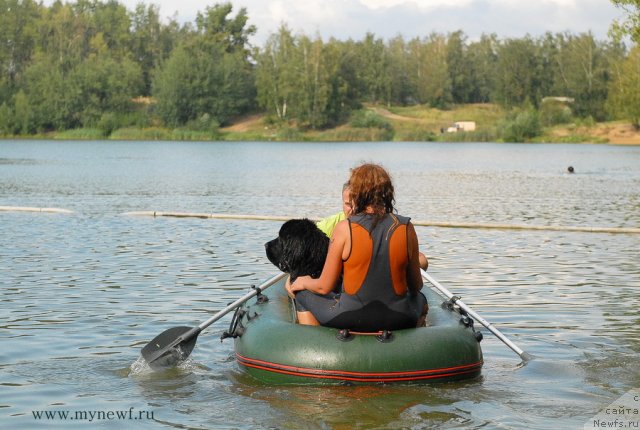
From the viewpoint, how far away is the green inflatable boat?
22.6 feet

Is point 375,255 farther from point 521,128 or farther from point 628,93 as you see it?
point 521,128

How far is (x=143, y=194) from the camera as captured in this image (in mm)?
27531

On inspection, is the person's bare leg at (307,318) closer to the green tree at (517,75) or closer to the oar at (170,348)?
the oar at (170,348)

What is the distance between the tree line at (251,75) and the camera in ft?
305

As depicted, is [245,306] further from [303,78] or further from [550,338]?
[303,78]

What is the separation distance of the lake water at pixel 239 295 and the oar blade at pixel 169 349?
134 mm

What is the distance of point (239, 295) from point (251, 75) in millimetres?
→ 91711

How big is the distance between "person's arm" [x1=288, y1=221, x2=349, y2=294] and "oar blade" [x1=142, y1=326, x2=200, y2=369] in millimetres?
1288

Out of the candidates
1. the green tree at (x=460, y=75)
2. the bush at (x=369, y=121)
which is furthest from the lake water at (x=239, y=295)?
the green tree at (x=460, y=75)

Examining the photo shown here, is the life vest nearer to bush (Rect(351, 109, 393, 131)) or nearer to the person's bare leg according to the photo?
the person's bare leg

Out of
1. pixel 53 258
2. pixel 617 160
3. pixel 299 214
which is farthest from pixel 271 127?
pixel 53 258
